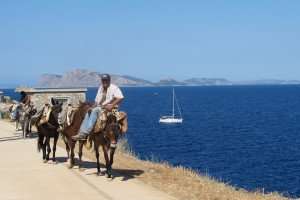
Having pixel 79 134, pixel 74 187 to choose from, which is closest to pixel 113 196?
pixel 74 187

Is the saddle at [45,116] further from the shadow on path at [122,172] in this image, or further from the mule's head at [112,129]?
the mule's head at [112,129]

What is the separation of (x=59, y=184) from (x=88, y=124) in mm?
1637

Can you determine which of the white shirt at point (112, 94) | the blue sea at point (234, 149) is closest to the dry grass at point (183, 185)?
the white shirt at point (112, 94)

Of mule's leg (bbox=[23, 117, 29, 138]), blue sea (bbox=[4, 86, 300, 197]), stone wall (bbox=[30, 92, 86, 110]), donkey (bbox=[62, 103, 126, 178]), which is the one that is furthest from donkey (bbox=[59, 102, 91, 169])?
blue sea (bbox=[4, 86, 300, 197])

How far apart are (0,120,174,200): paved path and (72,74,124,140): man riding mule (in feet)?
4.07

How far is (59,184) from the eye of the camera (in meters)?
13.6

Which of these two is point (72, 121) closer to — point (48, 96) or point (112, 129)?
point (112, 129)

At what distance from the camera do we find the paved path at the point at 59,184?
12.2 metres

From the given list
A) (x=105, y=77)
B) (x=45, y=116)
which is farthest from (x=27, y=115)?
(x=105, y=77)

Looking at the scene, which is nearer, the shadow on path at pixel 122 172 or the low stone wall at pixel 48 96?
the shadow on path at pixel 122 172

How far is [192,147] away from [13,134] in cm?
3027

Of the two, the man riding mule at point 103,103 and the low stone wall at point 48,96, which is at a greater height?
the man riding mule at point 103,103

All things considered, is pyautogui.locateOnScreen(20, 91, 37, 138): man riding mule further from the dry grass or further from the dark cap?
the dark cap

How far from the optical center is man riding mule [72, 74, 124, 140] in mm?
14055
